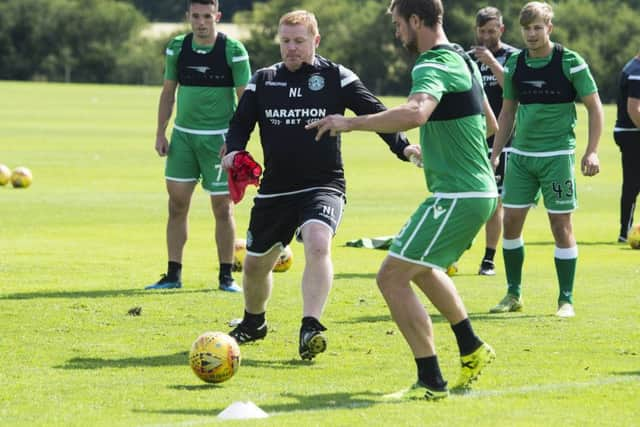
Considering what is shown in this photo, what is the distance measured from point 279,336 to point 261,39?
9711cm

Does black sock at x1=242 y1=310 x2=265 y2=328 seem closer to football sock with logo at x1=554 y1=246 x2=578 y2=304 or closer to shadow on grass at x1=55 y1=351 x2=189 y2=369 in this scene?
shadow on grass at x1=55 y1=351 x2=189 y2=369

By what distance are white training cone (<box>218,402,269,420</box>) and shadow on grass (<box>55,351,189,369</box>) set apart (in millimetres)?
1808

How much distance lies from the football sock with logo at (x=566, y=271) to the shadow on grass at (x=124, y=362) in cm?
339

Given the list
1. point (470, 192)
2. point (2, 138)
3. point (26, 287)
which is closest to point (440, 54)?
point (470, 192)

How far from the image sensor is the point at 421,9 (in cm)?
773

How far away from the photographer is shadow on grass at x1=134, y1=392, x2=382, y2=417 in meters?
7.66

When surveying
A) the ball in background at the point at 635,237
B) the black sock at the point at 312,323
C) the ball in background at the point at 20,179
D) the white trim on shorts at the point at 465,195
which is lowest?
the ball in background at the point at 20,179

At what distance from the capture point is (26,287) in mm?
12898

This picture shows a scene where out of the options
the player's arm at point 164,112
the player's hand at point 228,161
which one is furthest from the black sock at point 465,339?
the player's arm at point 164,112

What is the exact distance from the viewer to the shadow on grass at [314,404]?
7656mm

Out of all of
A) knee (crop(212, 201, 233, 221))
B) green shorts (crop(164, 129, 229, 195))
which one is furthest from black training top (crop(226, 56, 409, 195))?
knee (crop(212, 201, 233, 221))

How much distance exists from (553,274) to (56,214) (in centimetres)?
856

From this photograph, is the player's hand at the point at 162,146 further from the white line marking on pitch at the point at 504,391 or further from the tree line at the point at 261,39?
the tree line at the point at 261,39

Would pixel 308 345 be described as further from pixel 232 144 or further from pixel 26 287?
pixel 26 287
